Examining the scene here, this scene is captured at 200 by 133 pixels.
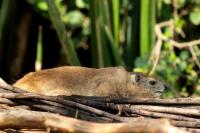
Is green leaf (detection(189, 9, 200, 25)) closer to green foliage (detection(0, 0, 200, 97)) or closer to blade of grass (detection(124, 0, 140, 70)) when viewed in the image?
green foliage (detection(0, 0, 200, 97))

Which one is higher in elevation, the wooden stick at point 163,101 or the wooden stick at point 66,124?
the wooden stick at point 163,101

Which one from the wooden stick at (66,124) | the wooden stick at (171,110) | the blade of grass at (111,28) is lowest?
the wooden stick at (66,124)

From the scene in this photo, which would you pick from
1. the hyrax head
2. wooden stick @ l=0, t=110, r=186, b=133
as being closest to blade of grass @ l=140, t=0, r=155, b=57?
the hyrax head

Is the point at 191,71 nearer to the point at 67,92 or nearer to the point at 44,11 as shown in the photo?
the point at 44,11

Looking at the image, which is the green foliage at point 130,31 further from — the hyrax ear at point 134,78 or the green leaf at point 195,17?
the hyrax ear at point 134,78

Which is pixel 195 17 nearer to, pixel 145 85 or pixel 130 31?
pixel 130 31

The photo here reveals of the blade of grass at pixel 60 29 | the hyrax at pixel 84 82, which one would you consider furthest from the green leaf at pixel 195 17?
the hyrax at pixel 84 82

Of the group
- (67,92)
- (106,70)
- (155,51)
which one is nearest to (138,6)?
(155,51)

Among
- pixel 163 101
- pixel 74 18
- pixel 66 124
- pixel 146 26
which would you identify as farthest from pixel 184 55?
pixel 66 124
